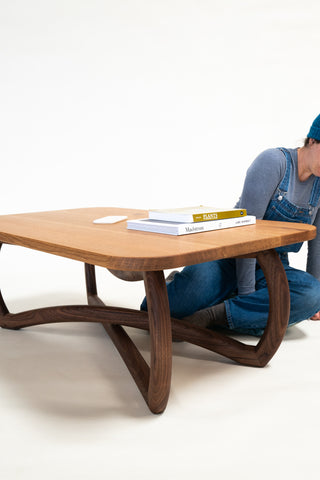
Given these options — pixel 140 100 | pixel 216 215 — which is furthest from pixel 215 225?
pixel 140 100

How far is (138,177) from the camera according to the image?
4184 mm

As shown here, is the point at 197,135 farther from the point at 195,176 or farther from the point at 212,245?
the point at 212,245

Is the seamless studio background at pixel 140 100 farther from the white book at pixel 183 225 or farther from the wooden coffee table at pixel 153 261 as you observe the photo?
the white book at pixel 183 225

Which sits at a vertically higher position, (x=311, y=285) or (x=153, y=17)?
(x=153, y=17)

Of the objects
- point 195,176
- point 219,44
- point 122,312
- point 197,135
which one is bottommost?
point 122,312

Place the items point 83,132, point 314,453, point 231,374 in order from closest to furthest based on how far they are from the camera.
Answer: point 314,453 → point 231,374 → point 83,132

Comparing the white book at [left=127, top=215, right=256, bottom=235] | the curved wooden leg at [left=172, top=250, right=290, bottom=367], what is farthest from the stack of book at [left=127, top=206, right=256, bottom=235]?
the curved wooden leg at [left=172, top=250, right=290, bottom=367]

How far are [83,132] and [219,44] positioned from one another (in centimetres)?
136

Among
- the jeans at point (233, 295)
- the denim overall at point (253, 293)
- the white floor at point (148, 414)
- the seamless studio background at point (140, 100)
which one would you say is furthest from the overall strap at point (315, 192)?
the seamless studio background at point (140, 100)

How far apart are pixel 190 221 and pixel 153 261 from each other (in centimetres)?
39

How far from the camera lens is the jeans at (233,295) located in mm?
1977

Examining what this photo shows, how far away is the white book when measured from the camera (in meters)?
1.48

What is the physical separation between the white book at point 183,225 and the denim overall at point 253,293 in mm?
360

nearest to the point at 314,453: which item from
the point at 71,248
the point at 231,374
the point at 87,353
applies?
the point at 231,374
